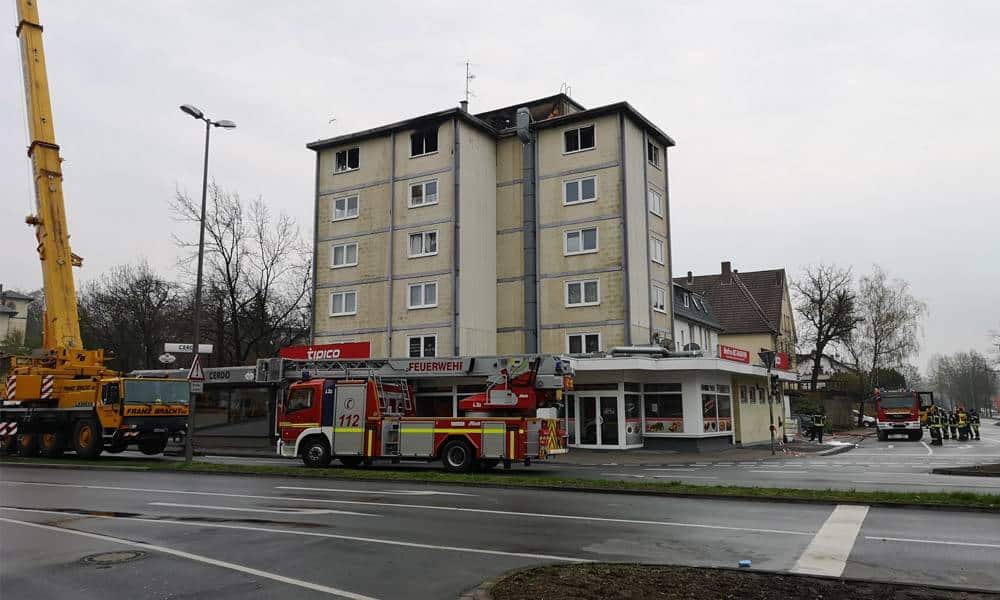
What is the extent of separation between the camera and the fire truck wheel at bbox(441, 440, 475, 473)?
20625mm

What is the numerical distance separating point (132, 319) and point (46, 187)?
38914 mm

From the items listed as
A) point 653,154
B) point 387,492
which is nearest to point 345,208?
point 653,154

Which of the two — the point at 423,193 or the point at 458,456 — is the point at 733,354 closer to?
the point at 458,456

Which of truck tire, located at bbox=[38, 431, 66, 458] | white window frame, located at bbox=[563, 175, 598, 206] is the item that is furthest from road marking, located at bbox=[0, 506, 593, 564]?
white window frame, located at bbox=[563, 175, 598, 206]

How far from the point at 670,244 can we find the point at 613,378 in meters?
10.9

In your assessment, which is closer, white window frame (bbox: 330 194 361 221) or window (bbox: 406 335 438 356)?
window (bbox: 406 335 438 356)

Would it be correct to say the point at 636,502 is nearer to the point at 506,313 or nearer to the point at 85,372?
the point at 85,372

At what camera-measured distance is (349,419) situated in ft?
72.3

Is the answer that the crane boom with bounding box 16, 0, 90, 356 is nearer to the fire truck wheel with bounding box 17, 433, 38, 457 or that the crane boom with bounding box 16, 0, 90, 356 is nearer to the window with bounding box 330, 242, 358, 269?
the fire truck wheel with bounding box 17, 433, 38, 457

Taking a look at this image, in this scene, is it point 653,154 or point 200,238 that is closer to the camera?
point 200,238

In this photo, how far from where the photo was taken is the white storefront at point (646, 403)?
2975cm

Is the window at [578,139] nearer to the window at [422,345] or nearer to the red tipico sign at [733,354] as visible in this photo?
the window at [422,345]

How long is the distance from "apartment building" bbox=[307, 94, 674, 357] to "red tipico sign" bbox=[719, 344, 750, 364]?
431 centimetres

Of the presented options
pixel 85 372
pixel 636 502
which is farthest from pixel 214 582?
pixel 85 372
